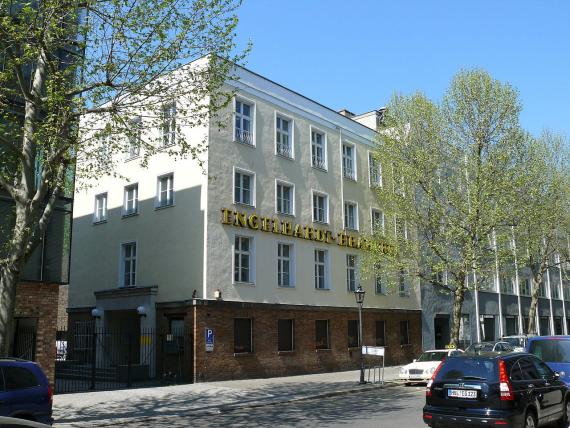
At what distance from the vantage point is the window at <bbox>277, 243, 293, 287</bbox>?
2517cm

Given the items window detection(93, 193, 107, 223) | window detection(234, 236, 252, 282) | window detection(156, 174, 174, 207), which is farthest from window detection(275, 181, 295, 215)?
window detection(93, 193, 107, 223)

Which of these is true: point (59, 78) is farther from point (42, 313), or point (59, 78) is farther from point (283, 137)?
point (283, 137)

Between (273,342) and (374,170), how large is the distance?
12.1 m

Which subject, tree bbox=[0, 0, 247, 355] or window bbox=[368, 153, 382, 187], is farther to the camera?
window bbox=[368, 153, 382, 187]

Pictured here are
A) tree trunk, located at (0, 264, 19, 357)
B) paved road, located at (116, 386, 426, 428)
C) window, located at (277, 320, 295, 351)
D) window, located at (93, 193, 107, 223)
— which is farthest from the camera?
window, located at (93, 193, 107, 223)

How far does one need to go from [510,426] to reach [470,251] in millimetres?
17479

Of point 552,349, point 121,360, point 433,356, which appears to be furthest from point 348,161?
point 552,349

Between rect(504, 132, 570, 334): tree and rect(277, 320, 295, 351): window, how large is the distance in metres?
10.9

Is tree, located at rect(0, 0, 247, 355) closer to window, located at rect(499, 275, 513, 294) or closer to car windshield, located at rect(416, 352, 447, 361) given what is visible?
car windshield, located at rect(416, 352, 447, 361)

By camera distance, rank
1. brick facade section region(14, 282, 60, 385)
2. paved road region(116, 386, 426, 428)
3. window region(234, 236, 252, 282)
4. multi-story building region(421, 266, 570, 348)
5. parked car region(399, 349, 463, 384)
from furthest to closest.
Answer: multi-story building region(421, 266, 570, 348), window region(234, 236, 252, 282), parked car region(399, 349, 463, 384), brick facade section region(14, 282, 60, 385), paved road region(116, 386, 426, 428)

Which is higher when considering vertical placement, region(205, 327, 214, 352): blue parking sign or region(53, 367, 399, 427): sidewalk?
region(205, 327, 214, 352): blue parking sign

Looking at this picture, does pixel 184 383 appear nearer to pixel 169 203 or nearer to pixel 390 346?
pixel 169 203

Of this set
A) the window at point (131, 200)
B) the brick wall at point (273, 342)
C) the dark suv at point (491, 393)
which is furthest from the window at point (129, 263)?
the dark suv at point (491, 393)

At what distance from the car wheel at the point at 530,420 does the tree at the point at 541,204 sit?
1791 cm
